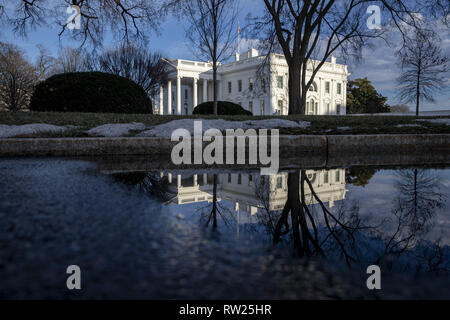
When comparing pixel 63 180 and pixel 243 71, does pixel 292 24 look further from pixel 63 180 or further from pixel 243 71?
pixel 243 71

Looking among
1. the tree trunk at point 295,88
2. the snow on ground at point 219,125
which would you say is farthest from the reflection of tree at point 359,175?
the tree trunk at point 295,88

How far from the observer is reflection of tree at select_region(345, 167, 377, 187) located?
10.0ft

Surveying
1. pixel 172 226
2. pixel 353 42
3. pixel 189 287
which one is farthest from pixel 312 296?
pixel 353 42

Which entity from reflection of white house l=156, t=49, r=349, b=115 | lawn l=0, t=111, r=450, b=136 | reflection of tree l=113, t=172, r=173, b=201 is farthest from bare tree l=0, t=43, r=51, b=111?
reflection of tree l=113, t=172, r=173, b=201

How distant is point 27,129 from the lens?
587 cm

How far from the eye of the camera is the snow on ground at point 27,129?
5.55 m

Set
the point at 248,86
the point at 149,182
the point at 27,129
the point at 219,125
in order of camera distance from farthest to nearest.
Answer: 1. the point at 248,86
2. the point at 219,125
3. the point at 27,129
4. the point at 149,182

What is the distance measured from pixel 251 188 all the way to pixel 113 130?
4102 millimetres

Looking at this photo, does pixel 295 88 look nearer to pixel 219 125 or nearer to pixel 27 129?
pixel 219 125

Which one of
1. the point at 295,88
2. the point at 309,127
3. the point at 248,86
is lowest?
the point at 309,127

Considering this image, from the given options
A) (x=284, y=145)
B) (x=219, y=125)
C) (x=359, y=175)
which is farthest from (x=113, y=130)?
(x=359, y=175)

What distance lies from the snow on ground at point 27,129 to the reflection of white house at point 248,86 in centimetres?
2922

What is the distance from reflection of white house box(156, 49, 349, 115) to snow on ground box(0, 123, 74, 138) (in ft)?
95.9

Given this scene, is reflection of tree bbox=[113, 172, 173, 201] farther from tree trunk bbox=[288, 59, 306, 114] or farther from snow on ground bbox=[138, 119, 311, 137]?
tree trunk bbox=[288, 59, 306, 114]
